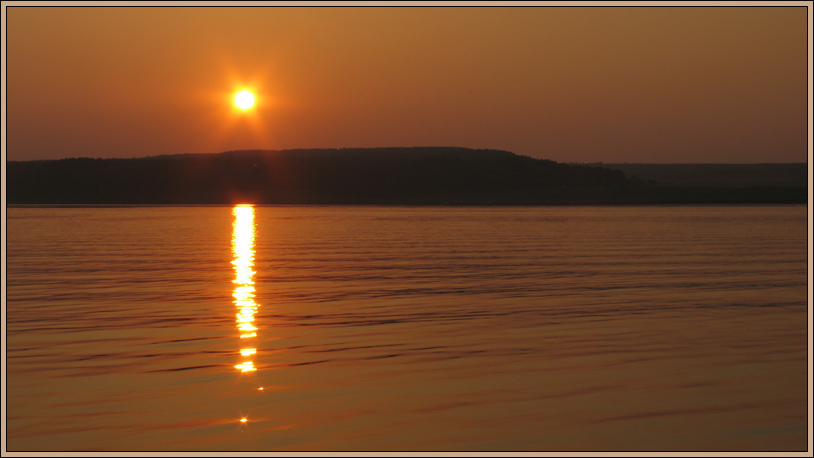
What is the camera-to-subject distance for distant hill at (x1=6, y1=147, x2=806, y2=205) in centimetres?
8925

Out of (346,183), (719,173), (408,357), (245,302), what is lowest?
(408,357)

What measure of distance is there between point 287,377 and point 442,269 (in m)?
10.5

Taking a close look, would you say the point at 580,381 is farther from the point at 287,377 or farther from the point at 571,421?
the point at 287,377

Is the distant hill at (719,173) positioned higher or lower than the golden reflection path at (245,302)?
higher

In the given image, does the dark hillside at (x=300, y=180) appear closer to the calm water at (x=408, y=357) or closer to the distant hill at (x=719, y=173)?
the distant hill at (x=719, y=173)

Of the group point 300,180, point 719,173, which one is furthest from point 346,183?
point 719,173

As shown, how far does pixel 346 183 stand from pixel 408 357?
333 ft

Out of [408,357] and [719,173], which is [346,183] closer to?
[719,173]

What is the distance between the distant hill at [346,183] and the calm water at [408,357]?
2807 inches

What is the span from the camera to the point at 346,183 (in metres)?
111

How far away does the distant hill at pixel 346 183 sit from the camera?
89.2 metres

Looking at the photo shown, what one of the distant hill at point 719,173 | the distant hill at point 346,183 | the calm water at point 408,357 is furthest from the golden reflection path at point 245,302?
the distant hill at point 719,173

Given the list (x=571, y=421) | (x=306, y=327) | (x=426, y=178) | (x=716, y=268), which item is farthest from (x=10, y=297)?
(x=426, y=178)

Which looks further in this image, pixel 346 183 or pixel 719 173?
pixel 719 173
